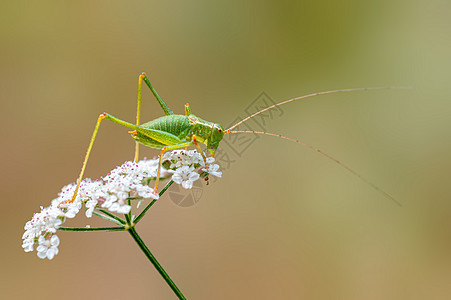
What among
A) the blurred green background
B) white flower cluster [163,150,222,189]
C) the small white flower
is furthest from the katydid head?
the blurred green background

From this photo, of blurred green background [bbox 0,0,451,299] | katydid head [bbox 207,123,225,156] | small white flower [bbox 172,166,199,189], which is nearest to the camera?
small white flower [bbox 172,166,199,189]

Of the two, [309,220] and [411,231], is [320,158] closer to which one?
[309,220]

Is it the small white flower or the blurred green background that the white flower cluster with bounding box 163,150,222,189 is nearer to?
the small white flower

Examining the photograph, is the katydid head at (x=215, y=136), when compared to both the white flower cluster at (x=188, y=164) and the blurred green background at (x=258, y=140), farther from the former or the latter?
the blurred green background at (x=258, y=140)

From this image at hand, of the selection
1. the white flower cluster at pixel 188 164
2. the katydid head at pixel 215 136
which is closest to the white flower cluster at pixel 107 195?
the white flower cluster at pixel 188 164

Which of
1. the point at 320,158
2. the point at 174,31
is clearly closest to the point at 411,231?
the point at 320,158
